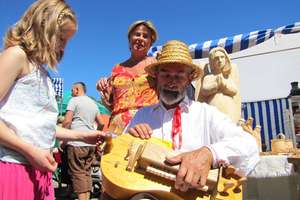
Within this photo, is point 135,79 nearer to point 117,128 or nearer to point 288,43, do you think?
point 117,128

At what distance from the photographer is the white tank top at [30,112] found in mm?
1527

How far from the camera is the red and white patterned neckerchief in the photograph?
6.84 ft

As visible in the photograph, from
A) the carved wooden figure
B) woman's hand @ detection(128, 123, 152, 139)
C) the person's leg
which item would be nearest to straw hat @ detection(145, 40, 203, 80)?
woman's hand @ detection(128, 123, 152, 139)

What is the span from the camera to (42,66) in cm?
165

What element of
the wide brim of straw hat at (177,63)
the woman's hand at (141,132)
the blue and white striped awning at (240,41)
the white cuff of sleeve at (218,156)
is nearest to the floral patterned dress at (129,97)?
the wide brim of straw hat at (177,63)

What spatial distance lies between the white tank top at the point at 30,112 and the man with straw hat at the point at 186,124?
20.4 inches

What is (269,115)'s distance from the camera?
392 inches

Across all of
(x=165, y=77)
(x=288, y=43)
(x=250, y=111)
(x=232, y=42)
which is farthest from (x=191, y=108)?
(x=288, y=43)

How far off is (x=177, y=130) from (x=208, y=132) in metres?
0.18

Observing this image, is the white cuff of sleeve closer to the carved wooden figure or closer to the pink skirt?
the pink skirt

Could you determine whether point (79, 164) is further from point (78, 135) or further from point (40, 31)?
point (40, 31)

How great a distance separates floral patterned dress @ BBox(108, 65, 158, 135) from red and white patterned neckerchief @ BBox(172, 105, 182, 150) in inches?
21.7

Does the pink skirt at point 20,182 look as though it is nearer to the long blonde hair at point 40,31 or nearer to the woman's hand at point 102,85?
the long blonde hair at point 40,31

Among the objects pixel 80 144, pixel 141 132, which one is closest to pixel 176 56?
pixel 141 132
